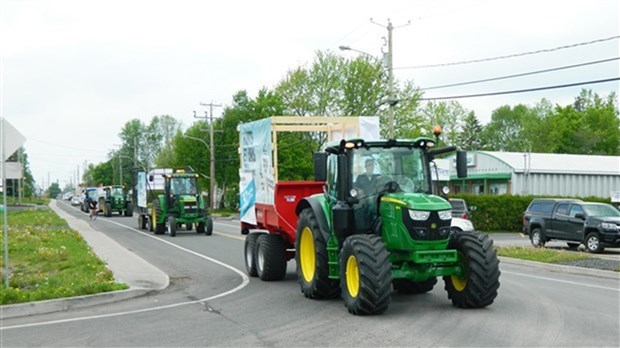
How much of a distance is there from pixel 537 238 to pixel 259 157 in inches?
562

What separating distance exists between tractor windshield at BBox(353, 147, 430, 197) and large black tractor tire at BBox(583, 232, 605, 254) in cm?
1361

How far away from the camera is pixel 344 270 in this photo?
10281 mm

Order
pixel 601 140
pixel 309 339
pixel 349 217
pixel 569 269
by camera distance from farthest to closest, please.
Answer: pixel 601 140, pixel 569 269, pixel 349 217, pixel 309 339

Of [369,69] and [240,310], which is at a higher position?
[369,69]

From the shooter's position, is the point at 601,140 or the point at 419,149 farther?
the point at 601,140

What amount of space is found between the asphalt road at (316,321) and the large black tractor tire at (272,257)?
30 centimetres

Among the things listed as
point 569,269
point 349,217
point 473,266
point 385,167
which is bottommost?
point 569,269

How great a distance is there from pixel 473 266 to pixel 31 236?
20836 mm

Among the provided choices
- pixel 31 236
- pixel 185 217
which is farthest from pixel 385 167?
pixel 185 217

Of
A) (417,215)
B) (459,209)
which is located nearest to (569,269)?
(417,215)

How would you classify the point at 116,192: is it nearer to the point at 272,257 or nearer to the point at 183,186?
the point at 183,186

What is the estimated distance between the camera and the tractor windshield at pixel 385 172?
1089 cm

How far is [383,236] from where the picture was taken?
34.5 feet

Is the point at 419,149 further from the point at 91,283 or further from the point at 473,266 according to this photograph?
the point at 91,283
